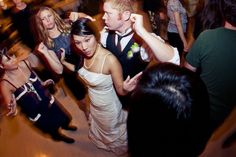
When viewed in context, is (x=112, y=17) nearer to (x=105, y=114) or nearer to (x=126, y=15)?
(x=126, y=15)

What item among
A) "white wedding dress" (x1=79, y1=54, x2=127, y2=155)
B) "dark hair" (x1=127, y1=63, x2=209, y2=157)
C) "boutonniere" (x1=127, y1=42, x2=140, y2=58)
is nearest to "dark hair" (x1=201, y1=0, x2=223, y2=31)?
"boutonniere" (x1=127, y1=42, x2=140, y2=58)

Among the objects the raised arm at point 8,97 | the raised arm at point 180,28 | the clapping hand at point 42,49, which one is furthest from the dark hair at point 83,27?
the raised arm at point 180,28

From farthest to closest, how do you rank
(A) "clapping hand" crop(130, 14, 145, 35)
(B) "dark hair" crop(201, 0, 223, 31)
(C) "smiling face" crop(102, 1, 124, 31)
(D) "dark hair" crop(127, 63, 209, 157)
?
(B) "dark hair" crop(201, 0, 223, 31), (C) "smiling face" crop(102, 1, 124, 31), (A) "clapping hand" crop(130, 14, 145, 35), (D) "dark hair" crop(127, 63, 209, 157)

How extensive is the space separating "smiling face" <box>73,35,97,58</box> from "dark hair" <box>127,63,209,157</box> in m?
0.91

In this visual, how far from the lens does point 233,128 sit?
249cm

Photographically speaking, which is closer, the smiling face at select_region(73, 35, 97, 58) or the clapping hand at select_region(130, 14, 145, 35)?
the clapping hand at select_region(130, 14, 145, 35)

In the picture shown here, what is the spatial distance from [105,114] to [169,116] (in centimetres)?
128

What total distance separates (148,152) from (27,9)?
7.18 feet

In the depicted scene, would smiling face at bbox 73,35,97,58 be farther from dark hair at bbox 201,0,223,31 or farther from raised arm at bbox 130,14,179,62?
dark hair at bbox 201,0,223,31

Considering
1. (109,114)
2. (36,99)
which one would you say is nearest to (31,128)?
(36,99)

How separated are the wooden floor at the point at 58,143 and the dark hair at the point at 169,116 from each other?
57.9 inches

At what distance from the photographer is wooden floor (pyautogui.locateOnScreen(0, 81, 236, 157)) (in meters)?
2.50

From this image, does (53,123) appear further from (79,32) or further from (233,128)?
(233,128)

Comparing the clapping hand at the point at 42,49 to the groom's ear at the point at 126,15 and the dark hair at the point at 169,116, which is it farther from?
the dark hair at the point at 169,116
